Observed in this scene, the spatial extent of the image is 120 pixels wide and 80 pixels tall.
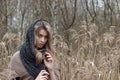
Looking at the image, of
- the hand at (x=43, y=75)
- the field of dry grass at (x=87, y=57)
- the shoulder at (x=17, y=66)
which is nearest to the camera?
the hand at (x=43, y=75)

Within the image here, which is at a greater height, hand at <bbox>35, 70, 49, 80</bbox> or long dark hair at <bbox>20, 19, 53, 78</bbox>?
long dark hair at <bbox>20, 19, 53, 78</bbox>

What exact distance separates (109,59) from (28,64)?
4.65 feet

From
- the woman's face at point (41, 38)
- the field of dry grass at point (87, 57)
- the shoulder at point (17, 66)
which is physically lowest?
the field of dry grass at point (87, 57)

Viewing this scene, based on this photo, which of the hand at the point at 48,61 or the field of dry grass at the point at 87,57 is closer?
the hand at the point at 48,61

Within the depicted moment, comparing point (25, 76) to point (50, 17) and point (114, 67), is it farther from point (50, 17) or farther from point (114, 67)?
point (50, 17)

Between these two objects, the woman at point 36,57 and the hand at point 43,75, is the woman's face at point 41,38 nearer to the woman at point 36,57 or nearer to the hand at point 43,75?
the woman at point 36,57

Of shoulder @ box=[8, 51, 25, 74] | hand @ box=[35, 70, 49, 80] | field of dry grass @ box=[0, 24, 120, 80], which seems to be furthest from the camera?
field of dry grass @ box=[0, 24, 120, 80]

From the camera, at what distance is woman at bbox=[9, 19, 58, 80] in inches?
118

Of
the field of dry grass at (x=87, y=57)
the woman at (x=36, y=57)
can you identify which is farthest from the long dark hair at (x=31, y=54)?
the field of dry grass at (x=87, y=57)

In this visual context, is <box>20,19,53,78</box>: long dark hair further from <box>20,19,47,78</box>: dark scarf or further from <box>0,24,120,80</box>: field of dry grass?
<box>0,24,120,80</box>: field of dry grass

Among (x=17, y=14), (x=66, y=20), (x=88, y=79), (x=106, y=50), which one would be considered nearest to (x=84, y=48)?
(x=106, y=50)

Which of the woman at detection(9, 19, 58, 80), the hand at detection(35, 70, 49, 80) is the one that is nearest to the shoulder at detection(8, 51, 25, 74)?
the woman at detection(9, 19, 58, 80)

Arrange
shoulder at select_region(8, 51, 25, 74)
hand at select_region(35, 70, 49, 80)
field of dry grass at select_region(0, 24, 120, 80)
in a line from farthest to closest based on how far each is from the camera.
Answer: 1. field of dry grass at select_region(0, 24, 120, 80)
2. shoulder at select_region(8, 51, 25, 74)
3. hand at select_region(35, 70, 49, 80)

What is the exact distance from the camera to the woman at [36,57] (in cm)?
300
